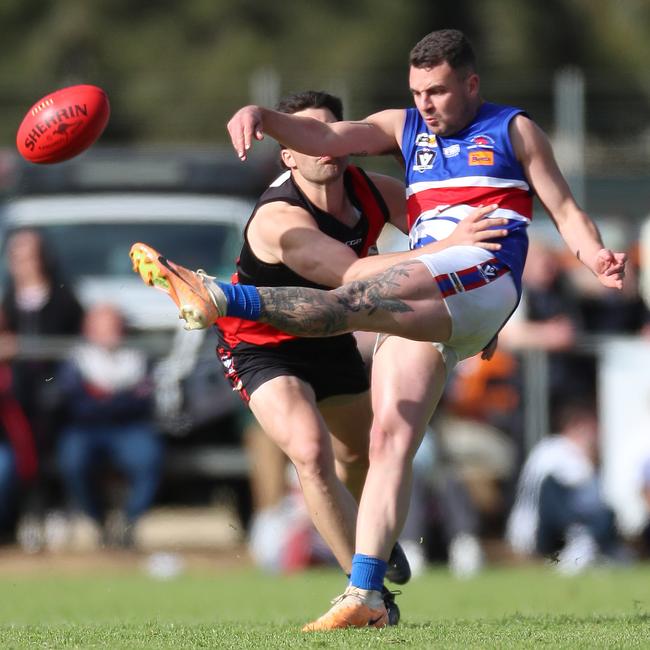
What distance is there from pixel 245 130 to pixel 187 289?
2.45 ft

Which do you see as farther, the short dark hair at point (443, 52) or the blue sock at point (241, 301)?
the short dark hair at point (443, 52)

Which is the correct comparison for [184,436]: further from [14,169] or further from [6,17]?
[6,17]

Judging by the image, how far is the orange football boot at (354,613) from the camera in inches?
217

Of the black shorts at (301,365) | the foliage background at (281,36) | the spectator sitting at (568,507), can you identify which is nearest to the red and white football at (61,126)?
the black shorts at (301,365)

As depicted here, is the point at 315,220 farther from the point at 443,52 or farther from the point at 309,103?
the point at 443,52

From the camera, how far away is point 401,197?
646 centimetres

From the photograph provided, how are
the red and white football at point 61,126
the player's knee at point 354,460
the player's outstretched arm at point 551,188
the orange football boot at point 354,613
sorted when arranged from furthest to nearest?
the player's knee at point 354,460, the red and white football at point 61,126, the player's outstretched arm at point 551,188, the orange football boot at point 354,613

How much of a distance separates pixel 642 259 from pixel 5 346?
5395 millimetres

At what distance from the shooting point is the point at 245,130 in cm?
559

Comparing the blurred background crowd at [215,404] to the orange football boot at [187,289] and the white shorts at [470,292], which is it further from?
the orange football boot at [187,289]

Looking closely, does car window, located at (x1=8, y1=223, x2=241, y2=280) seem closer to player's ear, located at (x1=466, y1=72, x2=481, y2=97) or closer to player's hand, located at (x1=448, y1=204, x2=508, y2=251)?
player's ear, located at (x1=466, y1=72, x2=481, y2=97)

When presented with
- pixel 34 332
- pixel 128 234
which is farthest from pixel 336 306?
pixel 34 332

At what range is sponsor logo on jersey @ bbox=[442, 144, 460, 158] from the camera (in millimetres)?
5914

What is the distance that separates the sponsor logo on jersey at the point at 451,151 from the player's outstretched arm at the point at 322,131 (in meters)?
0.27
